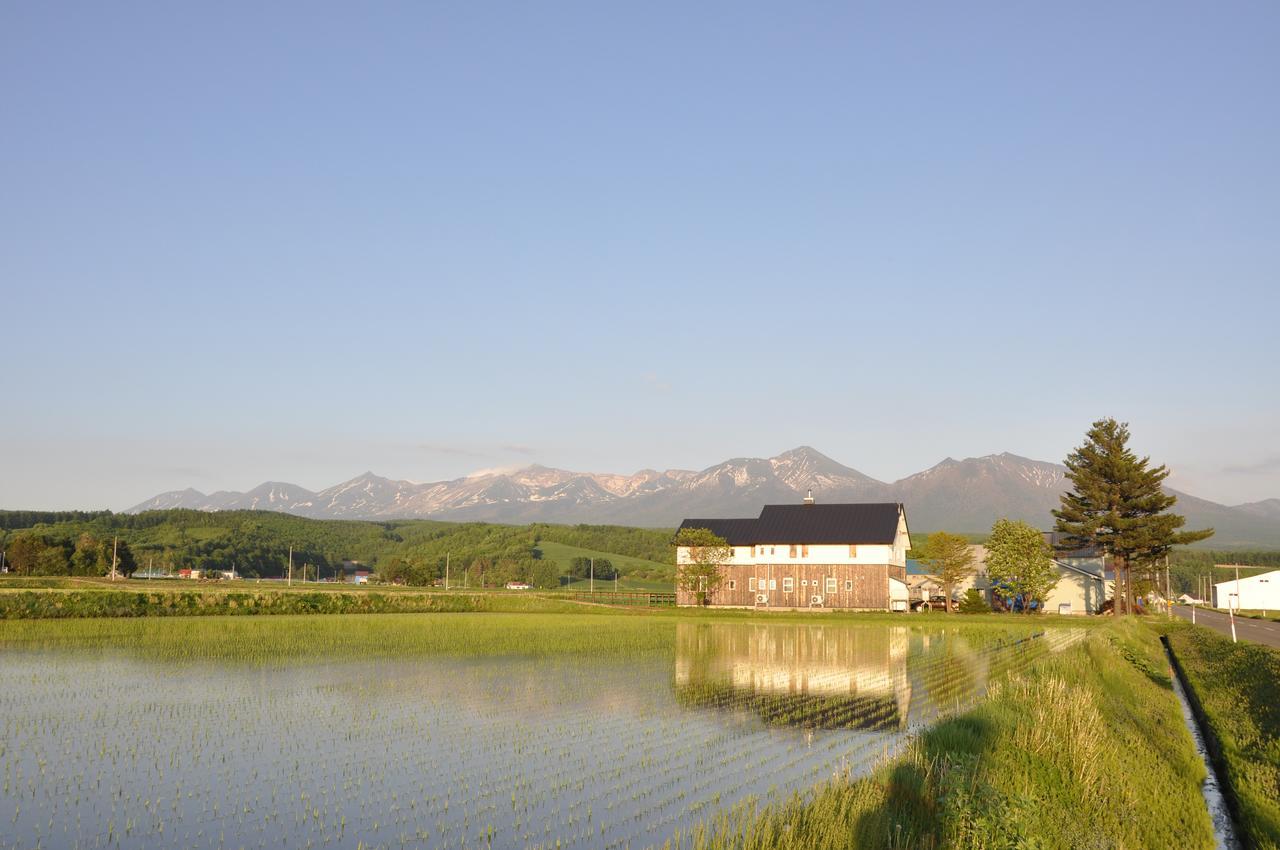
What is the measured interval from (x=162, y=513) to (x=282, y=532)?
2324 centimetres

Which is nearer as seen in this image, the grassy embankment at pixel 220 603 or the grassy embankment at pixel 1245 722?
the grassy embankment at pixel 1245 722

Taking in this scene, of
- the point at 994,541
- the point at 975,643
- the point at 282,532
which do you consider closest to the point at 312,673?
the point at 975,643

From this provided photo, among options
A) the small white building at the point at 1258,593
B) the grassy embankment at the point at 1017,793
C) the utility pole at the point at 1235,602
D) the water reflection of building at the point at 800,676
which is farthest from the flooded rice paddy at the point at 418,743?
the small white building at the point at 1258,593

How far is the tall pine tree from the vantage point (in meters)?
67.9

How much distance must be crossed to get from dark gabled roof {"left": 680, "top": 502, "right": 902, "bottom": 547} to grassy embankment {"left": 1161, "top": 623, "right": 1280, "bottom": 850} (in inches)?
1553

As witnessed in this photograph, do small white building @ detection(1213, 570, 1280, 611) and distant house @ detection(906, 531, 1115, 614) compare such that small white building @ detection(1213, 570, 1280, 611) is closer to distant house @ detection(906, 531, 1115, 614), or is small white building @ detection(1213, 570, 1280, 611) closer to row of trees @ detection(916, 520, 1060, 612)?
distant house @ detection(906, 531, 1115, 614)

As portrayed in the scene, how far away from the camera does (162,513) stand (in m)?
186

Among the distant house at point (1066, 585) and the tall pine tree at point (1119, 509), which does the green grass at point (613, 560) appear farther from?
the tall pine tree at point (1119, 509)

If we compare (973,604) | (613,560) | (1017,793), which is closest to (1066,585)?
(973,604)

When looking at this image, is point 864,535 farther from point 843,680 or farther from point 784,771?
point 784,771

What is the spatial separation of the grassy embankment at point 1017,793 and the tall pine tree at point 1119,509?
5359 centimetres

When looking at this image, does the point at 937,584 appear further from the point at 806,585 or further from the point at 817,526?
the point at 806,585

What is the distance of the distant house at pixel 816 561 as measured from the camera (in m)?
76.9

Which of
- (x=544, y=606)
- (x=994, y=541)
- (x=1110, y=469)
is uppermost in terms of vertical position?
(x=1110, y=469)
